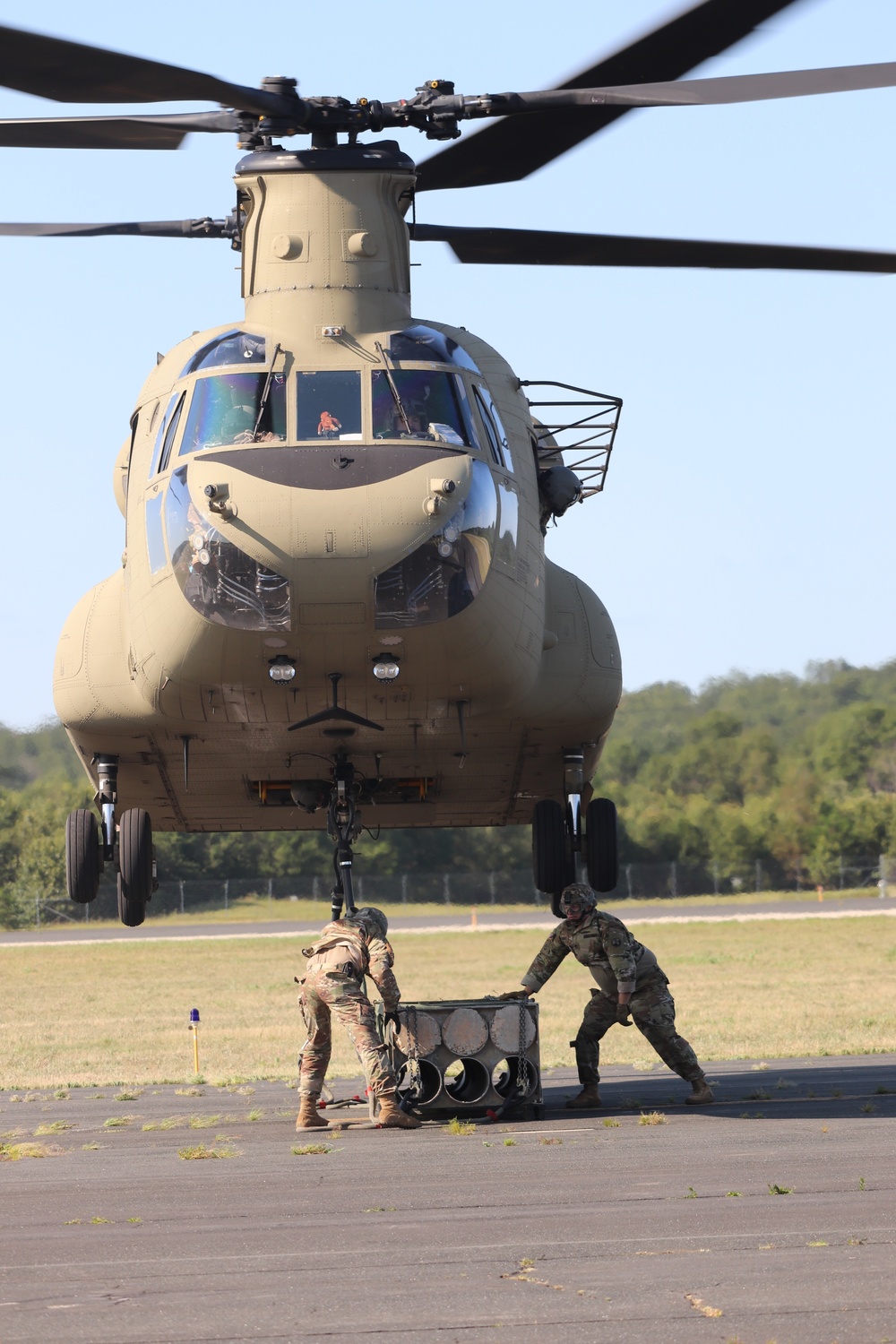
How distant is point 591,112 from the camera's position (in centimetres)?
1348

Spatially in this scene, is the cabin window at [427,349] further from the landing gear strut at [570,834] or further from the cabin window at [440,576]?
the landing gear strut at [570,834]

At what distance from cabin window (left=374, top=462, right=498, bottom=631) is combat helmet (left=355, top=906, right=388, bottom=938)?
8.26 ft

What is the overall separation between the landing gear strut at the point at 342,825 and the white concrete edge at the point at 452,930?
3573 centimetres

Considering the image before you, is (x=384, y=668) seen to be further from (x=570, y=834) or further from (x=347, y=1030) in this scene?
(x=570, y=834)

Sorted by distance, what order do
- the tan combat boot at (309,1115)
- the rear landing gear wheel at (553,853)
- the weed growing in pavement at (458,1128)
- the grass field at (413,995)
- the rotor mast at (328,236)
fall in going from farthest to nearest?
the grass field at (413,995) < the rear landing gear wheel at (553,853) < the rotor mast at (328,236) < the tan combat boot at (309,1115) < the weed growing in pavement at (458,1128)

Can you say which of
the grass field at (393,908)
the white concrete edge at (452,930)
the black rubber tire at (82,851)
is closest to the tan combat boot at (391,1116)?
the black rubber tire at (82,851)

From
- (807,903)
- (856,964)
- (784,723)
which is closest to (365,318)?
(856,964)

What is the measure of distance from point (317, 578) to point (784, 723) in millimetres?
Result: 76399

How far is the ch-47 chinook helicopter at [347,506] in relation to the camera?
435 inches

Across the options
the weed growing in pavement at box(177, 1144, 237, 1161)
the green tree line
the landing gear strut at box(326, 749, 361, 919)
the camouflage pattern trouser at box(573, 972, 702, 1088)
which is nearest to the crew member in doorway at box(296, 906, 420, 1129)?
the landing gear strut at box(326, 749, 361, 919)

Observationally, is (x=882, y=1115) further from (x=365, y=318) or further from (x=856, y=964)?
(x=856, y=964)

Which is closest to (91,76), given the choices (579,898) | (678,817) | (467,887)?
(579,898)

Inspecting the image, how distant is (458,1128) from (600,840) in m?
3.59

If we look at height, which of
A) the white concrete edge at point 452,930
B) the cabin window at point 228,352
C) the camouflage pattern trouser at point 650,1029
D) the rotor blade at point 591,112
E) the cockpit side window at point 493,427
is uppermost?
the rotor blade at point 591,112
